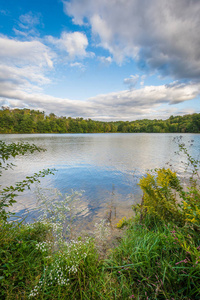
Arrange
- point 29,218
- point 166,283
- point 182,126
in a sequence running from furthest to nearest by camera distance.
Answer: point 182,126 < point 29,218 < point 166,283

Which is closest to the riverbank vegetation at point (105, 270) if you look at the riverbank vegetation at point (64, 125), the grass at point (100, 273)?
the grass at point (100, 273)

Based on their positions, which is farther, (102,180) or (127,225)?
(102,180)

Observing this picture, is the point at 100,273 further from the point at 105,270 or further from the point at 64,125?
the point at 64,125

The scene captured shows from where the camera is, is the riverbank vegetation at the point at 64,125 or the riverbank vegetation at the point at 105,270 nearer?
the riverbank vegetation at the point at 105,270

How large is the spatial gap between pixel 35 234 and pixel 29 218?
132 inches

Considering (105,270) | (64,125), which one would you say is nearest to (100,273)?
(105,270)

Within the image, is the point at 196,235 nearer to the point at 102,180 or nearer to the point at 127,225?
the point at 127,225

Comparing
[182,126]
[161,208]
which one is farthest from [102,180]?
[182,126]

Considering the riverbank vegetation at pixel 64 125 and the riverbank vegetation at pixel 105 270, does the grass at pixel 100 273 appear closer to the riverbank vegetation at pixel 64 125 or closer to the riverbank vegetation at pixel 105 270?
the riverbank vegetation at pixel 105 270

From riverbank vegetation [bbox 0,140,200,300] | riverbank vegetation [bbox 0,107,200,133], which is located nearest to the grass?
riverbank vegetation [bbox 0,140,200,300]

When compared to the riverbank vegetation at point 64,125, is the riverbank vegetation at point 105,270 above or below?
below

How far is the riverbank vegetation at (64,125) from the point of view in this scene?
343 feet

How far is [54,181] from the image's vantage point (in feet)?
38.3

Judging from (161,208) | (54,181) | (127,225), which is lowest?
(54,181)
